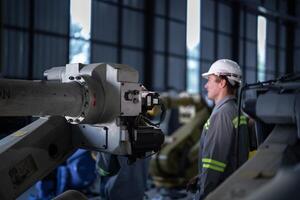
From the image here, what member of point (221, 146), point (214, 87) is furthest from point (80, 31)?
point (221, 146)

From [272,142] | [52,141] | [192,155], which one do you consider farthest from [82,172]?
[272,142]

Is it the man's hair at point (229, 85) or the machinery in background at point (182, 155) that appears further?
the machinery in background at point (182, 155)

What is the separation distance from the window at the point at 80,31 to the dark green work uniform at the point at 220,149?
835 cm

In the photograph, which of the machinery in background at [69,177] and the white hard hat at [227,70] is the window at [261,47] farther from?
the white hard hat at [227,70]

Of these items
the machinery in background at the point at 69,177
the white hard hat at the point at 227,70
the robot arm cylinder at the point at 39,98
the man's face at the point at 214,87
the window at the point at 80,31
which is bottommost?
the machinery in background at the point at 69,177

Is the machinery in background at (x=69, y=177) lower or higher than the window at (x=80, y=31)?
Answer: lower

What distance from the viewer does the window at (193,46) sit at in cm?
1545

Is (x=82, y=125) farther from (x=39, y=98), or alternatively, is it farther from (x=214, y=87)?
(x=214, y=87)

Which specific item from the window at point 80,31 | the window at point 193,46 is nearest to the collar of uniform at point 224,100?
the window at point 80,31

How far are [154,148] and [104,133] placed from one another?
340 millimetres

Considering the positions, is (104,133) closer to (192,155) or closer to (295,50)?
(192,155)

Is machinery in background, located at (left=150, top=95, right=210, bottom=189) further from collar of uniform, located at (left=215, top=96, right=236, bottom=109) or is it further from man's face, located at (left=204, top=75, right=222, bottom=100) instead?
collar of uniform, located at (left=215, top=96, right=236, bottom=109)

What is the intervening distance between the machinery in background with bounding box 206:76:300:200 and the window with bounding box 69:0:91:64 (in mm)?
9794

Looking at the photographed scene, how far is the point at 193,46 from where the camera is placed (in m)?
15.7
